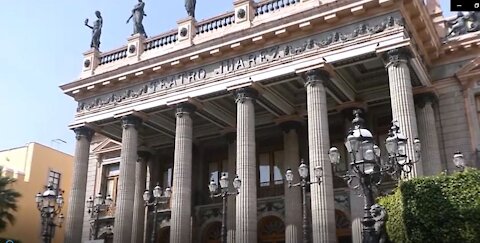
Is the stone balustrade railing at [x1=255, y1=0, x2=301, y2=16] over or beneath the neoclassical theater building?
over

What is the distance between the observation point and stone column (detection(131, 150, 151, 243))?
84.2ft

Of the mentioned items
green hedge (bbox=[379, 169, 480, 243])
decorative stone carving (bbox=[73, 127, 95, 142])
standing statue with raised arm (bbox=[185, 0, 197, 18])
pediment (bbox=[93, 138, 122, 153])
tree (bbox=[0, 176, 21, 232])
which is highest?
standing statue with raised arm (bbox=[185, 0, 197, 18])

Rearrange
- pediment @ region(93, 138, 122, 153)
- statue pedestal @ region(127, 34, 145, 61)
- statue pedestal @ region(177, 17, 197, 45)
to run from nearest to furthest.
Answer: statue pedestal @ region(177, 17, 197, 45), statue pedestal @ region(127, 34, 145, 61), pediment @ region(93, 138, 122, 153)

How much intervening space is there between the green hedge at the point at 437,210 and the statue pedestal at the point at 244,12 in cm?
1009

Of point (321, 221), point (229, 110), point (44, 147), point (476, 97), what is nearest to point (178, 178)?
point (229, 110)

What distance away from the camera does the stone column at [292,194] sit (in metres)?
20.8

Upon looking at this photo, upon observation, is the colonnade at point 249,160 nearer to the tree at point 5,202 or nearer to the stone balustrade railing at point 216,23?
the stone balustrade railing at point 216,23

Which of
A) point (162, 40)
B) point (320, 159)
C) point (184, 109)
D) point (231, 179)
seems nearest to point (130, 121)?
point (184, 109)

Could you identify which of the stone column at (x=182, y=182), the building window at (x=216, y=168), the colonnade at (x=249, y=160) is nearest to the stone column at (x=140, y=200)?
the building window at (x=216, y=168)

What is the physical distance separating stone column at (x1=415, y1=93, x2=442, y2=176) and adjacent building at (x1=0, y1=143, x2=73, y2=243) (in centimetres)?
1990

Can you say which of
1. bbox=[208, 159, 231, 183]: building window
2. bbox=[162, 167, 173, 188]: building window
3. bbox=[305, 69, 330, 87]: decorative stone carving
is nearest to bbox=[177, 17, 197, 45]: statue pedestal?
bbox=[305, 69, 330, 87]: decorative stone carving

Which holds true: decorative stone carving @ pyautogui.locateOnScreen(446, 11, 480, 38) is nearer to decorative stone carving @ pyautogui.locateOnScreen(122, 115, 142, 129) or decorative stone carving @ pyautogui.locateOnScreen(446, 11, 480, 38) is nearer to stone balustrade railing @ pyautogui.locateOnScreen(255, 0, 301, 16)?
stone balustrade railing @ pyautogui.locateOnScreen(255, 0, 301, 16)

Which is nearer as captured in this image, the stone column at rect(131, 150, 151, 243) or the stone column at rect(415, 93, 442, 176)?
the stone column at rect(415, 93, 442, 176)

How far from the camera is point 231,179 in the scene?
2356 cm
